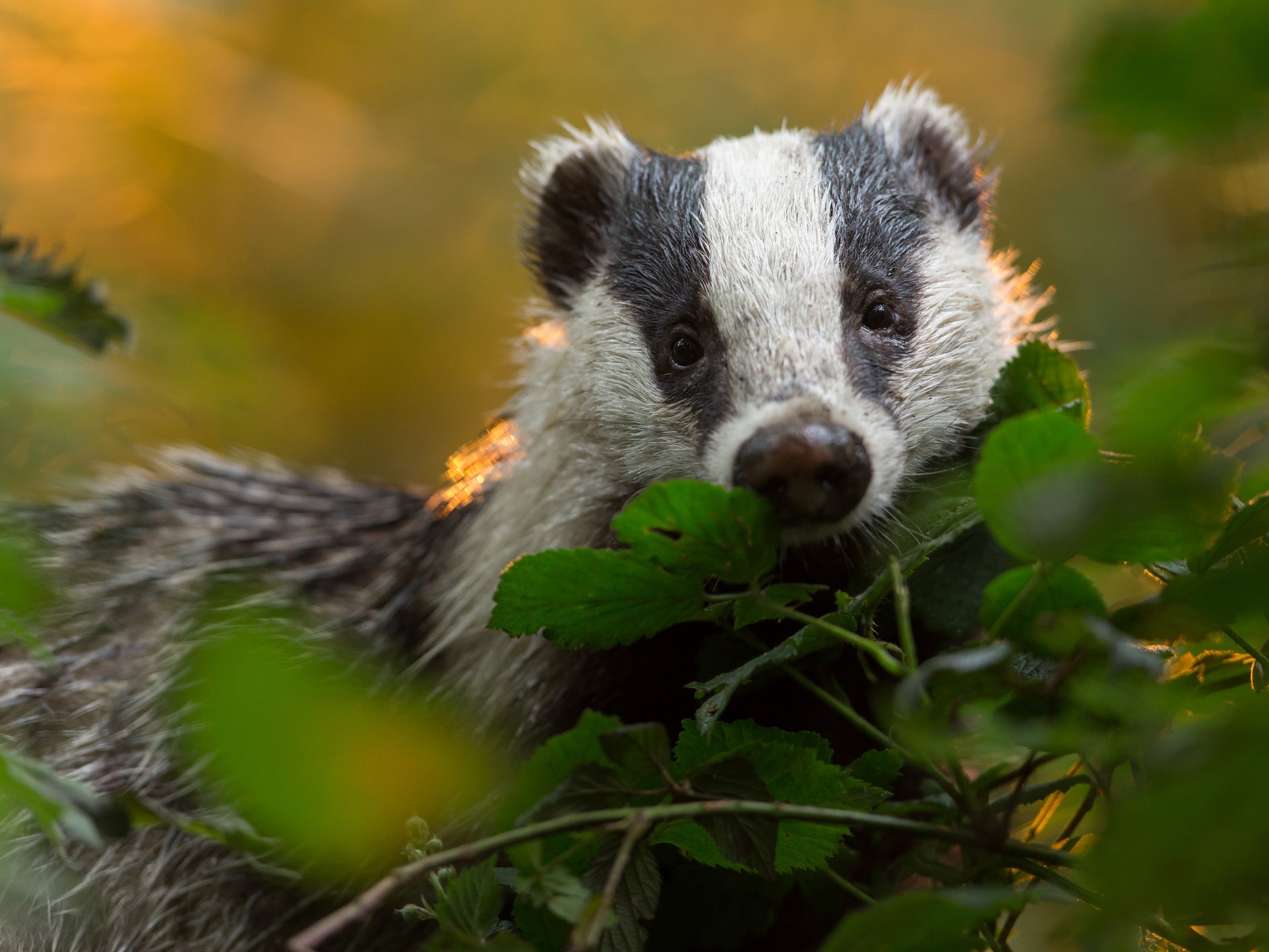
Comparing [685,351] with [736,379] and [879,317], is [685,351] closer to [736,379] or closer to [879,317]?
[736,379]

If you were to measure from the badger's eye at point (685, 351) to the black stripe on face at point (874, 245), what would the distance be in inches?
9.2

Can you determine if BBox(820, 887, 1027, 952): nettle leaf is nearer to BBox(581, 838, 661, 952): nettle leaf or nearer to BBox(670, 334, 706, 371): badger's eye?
BBox(581, 838, 661, 952): nettle leaf

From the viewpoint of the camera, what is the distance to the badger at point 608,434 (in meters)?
1.62

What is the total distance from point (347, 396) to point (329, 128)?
1.22 metres

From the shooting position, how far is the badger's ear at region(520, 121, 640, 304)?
207cm

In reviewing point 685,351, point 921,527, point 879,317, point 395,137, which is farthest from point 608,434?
point 395,137

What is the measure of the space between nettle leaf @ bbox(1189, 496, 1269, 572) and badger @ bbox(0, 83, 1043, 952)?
0.50 m

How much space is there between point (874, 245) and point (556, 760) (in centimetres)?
112

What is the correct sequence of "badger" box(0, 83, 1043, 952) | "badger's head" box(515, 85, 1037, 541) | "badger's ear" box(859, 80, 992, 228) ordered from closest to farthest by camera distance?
"badger's head" box(515, 85, 1037, 541), "badger" box(0, 83, 1043, 952), "badger's ear" box(859, 80, 992, 228)

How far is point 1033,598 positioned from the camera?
92 centimetres

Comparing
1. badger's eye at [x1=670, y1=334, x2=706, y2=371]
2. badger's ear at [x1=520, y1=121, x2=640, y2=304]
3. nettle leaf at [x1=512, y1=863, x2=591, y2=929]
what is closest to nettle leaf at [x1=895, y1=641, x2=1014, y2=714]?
nettle leaf at [x1=512, y1=863, x2=591, y2=929]

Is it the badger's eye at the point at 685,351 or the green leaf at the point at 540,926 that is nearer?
the green leaf at the point at 540,926

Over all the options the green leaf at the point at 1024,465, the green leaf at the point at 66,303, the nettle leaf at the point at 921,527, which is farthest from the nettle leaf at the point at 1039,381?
the green leaf at the point at 66,303

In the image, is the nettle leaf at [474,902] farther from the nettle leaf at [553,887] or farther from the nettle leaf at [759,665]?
the nettle leaf at [759,665]
